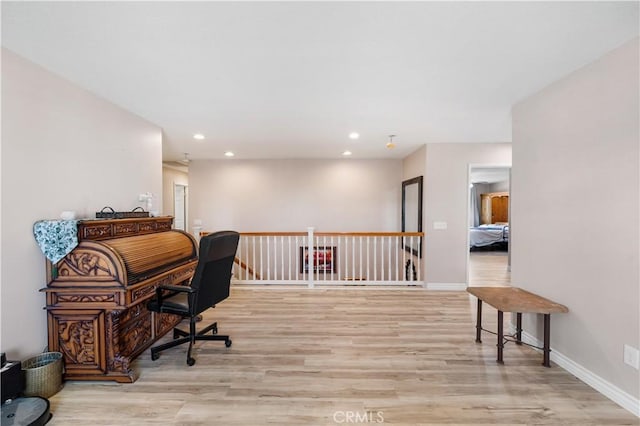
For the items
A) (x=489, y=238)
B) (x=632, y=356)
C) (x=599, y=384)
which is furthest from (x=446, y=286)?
(x=489, y=238)

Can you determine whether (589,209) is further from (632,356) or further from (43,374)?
(43,374)

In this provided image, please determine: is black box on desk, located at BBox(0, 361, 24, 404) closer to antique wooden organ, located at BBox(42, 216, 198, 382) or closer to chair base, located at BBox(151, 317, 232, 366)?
antique wooden organ, located at BBox(42, 216, 198, 382)

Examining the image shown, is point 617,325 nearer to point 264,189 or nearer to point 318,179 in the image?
point 318,179

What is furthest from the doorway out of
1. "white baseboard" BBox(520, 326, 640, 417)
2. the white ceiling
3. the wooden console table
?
"white baseboard" BBox(520, 326, 640, 417)

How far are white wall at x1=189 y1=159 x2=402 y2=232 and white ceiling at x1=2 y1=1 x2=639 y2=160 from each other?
2.80 m

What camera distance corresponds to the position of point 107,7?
1426 mm

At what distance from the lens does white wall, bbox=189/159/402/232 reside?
19.6 ft

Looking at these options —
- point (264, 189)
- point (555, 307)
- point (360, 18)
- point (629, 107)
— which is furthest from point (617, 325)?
point (264, 189)

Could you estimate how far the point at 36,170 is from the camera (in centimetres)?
200

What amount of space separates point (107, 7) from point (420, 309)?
4.08 meters

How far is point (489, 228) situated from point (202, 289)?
9.59 m

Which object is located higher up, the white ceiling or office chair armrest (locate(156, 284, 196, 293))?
the white ceiling

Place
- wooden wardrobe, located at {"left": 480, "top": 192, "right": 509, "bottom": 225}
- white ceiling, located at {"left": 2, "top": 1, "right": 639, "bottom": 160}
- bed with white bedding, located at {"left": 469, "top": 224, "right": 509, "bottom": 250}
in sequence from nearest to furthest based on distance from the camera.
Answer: white ceiling, located at {"left": 2, "top": 1, "right": 639, "bottom": 160}, bed with white bedding, located at {"left": 469, "top": 224, "right": 509, "bottom": 250}, wooden wardrobe, located at {"left": 480, "top": 192, "right": 509, "bottom": 225}

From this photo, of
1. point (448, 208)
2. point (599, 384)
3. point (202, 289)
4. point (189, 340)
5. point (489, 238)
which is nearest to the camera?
point (599, 384)
